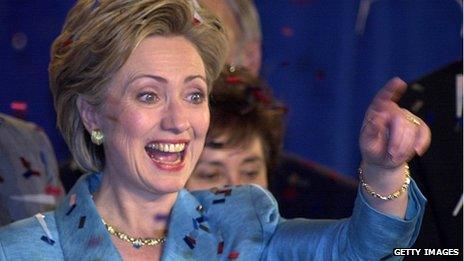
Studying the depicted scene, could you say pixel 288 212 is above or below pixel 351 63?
below

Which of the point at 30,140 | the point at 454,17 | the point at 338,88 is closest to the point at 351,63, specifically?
the point at 338,88

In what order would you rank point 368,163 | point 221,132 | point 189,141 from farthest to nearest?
1. point 221,132
2. point 189,141
3. point 368,163

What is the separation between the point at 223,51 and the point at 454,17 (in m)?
0.54

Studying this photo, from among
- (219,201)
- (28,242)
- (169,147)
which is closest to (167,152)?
(169,147)

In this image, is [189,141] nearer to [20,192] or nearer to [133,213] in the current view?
[133,213]

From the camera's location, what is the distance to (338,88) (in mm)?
1782

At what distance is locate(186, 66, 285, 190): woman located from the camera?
1718 mm

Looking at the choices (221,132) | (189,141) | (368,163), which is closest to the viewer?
(368,163)

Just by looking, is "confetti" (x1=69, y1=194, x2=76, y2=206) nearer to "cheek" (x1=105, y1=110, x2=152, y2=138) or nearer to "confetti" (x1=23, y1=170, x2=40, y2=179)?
"cheek" (x1=105, y1=110, x2=152, y2=138)

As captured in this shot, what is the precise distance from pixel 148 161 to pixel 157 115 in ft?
0.22

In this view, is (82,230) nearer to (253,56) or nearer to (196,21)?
(196,21)

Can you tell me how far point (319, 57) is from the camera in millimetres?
1780

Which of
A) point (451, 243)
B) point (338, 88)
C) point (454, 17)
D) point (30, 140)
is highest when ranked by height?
point (454, 17)

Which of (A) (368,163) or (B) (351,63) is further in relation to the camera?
(B) (351,63)
